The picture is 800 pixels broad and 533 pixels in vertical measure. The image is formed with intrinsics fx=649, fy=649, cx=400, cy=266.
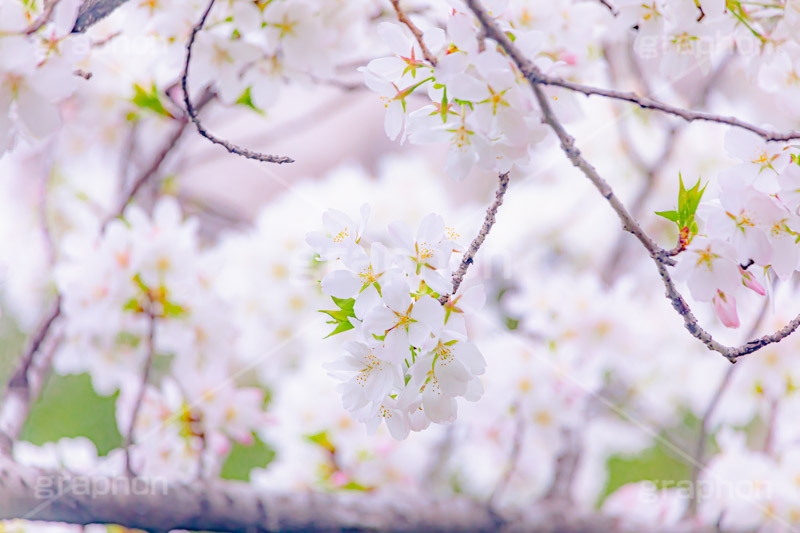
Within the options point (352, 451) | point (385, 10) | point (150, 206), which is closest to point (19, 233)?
point (150, 206)

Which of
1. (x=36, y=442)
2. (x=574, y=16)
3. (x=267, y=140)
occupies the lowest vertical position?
(x=36, y=442)

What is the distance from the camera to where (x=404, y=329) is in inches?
12.9

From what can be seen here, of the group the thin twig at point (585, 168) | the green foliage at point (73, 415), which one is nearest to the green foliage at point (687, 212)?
the thin twig at point (585, 168)

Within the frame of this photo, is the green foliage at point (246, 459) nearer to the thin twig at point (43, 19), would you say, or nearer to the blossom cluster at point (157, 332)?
the blossom cluster at point (157, 332)

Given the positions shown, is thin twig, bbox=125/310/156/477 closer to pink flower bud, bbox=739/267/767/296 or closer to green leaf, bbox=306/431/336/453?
green leaf, bbox=306/431/336/453

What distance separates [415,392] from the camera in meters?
0.33

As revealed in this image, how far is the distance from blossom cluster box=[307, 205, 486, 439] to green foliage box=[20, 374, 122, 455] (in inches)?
36.7

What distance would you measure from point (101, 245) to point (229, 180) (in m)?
1.65

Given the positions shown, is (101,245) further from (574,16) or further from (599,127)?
(599,127)

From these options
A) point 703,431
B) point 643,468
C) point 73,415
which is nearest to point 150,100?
point 703,431

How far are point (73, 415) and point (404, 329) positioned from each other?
1.16m

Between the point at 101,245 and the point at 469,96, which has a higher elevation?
the point at 469,96

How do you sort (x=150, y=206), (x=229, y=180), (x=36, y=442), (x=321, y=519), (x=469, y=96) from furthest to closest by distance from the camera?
1. (x=229, y=180)
2. (x=36, y=442)
3. (x=150, y=206)
4. (x=321, y=519)
5. (x=469, y=96)

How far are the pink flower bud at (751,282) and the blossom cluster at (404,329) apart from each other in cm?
15
